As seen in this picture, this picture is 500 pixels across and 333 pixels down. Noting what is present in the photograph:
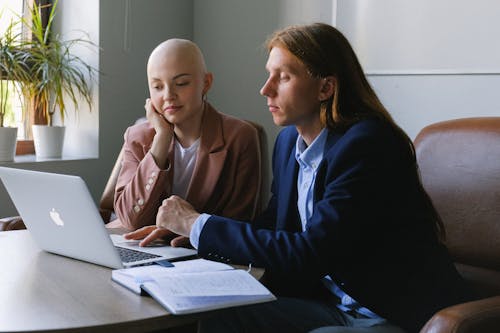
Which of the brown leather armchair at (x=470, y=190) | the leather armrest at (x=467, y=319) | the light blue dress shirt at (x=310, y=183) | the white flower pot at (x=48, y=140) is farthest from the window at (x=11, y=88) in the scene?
the leather armrest at (x=467, y=319)

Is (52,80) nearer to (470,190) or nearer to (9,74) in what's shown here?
(9,74)

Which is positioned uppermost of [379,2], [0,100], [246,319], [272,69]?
[379,2]

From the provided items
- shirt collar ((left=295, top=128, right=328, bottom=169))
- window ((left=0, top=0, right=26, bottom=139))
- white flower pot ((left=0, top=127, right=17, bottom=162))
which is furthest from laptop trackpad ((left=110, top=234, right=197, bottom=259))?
Result: window ((left=0, top=0, right=26, bottom=139))

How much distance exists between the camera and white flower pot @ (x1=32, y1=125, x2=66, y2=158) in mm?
3035

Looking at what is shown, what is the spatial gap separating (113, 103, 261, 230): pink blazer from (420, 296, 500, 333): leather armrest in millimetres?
785

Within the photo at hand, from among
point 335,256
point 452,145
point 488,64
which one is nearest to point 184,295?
point 335,256

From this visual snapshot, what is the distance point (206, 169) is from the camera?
6.30 feet

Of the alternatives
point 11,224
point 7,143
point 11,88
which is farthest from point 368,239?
point 11,88

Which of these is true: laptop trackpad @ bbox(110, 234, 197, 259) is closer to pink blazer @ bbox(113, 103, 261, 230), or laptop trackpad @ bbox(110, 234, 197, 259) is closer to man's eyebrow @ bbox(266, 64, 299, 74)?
pink blazer @ bbox(113, 103, 261, 230)

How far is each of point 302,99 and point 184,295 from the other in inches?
25.0

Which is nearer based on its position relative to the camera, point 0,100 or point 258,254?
point 258,254

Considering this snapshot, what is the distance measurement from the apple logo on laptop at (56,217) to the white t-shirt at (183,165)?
51 cm

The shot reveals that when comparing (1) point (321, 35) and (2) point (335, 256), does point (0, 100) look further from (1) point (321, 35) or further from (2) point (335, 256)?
(2) point (335, 256)

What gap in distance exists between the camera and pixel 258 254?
4.80ft
